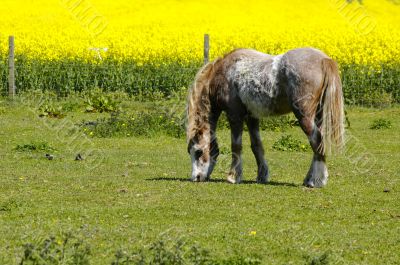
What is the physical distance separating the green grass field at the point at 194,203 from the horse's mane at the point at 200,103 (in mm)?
908

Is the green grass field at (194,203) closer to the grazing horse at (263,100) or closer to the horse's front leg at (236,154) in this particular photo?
the horse's front leg at (236,154)

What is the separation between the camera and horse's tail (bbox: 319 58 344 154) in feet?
41.6

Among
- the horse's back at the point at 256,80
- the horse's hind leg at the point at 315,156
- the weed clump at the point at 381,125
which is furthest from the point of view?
the weed clump at the point at 381,125

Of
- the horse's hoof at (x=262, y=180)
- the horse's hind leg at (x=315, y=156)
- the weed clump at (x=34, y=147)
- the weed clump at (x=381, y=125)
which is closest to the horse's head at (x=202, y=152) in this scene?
the horse's hoof at (x=262, y=180)

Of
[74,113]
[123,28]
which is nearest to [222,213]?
[74,113]

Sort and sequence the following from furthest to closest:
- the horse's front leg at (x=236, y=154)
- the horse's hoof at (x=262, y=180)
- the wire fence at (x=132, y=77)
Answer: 1. the wire fence at (x=132, y=77)
2. the horse's hoof at (x=262, y=180)
3. the horse's front leg at (x=236, y=154)

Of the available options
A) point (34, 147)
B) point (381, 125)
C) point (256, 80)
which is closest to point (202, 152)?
point (256, 80)

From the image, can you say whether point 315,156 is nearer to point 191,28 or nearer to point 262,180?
point 262,180

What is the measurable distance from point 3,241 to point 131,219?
1.83 m

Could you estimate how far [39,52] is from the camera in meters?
30.0

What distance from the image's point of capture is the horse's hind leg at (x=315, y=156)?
12.9 m

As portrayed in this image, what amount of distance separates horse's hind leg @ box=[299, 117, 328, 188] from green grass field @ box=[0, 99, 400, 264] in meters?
0.21

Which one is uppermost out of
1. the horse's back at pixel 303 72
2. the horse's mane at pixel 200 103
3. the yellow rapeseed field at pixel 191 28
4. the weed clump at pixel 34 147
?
the horse's back at pixel 303 72

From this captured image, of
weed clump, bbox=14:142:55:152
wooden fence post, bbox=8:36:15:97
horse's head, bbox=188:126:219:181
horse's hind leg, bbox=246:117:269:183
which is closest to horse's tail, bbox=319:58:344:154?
horse's hind leg, bbox=246:117:269:183
